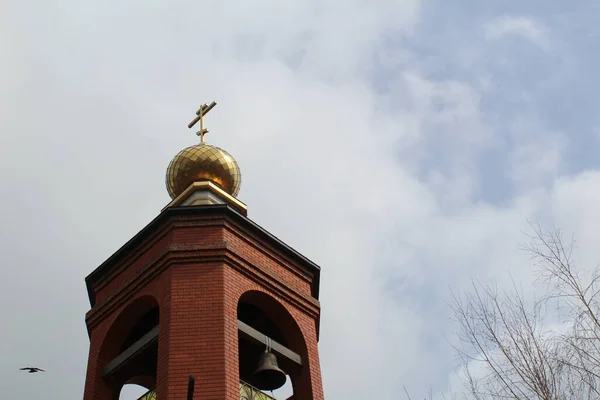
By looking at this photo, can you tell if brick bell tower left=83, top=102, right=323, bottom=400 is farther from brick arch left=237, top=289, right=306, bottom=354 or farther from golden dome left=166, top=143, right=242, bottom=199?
golden dome left=166, top=143, right=242, bottom=199

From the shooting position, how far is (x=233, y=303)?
1116 centimetres

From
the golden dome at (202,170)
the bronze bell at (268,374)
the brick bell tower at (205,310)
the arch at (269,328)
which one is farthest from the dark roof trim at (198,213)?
the bronze bell at (268,374)

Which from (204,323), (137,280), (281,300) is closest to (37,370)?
(137,280)

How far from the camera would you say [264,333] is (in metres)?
12.5

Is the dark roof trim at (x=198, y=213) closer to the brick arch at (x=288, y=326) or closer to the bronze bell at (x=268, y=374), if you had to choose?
the brick arch at (x=288, y=326)

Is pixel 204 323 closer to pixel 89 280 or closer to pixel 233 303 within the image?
pixel 233 303

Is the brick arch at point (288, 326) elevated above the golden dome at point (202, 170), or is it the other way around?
the golden dome at point (202, 170)

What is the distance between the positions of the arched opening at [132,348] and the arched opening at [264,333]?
3.78 feet

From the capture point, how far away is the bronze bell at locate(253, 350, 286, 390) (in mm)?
10844

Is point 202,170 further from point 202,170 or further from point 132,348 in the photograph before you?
point 132,348

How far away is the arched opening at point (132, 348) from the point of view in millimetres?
11375

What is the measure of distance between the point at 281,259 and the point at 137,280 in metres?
1.96

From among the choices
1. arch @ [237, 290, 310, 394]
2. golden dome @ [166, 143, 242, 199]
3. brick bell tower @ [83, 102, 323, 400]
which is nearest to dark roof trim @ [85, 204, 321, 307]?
brick bell tower @ [83, 102, 323, 400]

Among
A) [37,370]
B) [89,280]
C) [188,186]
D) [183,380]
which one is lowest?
[183,380]
